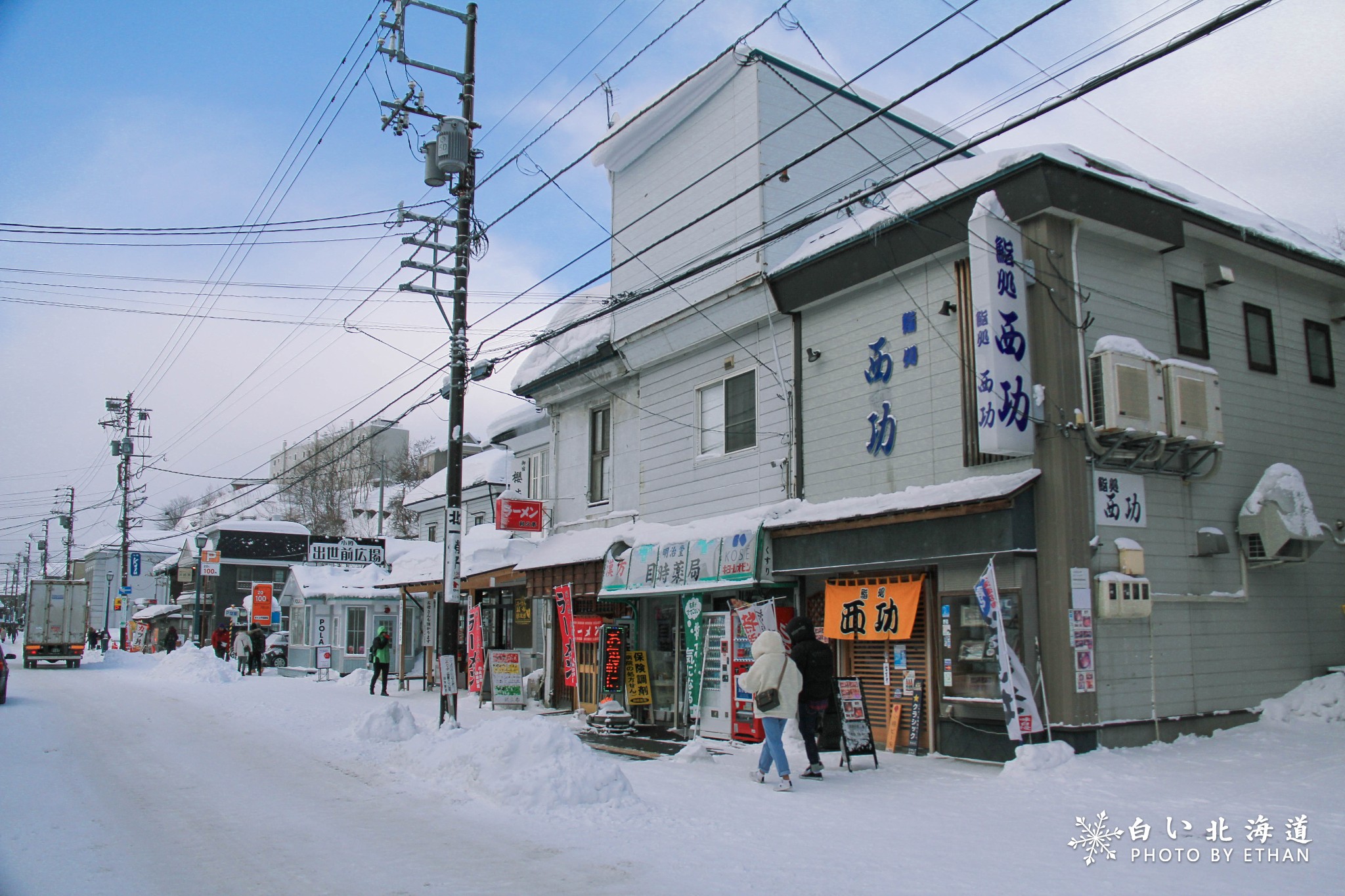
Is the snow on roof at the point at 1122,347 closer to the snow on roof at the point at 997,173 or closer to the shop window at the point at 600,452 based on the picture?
the snow on roof at the point at 997,173

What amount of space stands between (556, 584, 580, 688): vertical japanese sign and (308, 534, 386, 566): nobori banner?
16.4 meters

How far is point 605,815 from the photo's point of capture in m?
8.73

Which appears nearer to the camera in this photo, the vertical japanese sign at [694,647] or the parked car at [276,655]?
the vertical japanese sign at [694,647]

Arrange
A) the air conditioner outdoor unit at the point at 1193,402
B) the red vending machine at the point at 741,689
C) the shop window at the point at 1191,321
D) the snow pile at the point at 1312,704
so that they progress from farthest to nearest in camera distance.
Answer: the red vending machine at the point at 741,689 → the shop window at the point at 1191,321 → the snow pile at the point at 1312,704 → the air conditioner outdoor unit at the point at 1193,402

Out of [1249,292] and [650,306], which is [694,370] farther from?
[1249,292]

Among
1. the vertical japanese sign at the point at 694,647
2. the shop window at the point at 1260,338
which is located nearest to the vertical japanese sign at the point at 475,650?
the vertical japanese sign at the point at 694,647

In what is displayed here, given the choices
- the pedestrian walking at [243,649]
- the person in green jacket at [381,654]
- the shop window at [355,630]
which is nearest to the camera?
the person in green jacket at [381,654]

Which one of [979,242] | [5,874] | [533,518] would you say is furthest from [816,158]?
[5,874]

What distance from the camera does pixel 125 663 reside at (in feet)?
138

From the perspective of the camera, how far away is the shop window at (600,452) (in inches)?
818

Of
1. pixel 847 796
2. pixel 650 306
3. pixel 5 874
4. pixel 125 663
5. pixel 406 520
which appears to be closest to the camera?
pixel 5 874

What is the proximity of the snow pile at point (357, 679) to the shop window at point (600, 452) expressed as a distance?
37.4 ft

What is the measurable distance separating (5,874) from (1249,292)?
1648 cm

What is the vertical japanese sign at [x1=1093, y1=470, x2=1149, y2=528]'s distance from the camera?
11.6 metres
